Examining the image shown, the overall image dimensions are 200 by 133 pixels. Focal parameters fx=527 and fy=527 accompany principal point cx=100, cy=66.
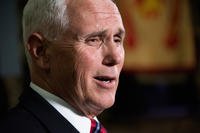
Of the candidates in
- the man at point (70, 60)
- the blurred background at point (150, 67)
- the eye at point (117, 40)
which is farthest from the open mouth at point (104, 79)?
the blurred background at point (150, 67)

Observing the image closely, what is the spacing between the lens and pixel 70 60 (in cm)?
142

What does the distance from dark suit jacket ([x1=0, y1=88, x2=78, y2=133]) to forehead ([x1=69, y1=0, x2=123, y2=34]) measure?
0.72 feet

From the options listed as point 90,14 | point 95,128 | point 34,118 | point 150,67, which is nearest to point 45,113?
point 34,118

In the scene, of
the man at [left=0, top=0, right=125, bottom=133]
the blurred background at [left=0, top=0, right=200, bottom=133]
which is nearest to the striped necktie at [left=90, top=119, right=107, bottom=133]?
the man at [left=0, top=0, right=125, bottom=133]

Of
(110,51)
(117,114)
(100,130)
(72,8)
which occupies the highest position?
(72,8)

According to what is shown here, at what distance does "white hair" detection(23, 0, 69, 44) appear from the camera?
138cm

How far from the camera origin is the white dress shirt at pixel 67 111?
1388 mm

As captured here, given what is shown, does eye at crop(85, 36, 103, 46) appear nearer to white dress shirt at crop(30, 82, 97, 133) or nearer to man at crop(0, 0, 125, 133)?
man at crop(0, 0, 125, 133)

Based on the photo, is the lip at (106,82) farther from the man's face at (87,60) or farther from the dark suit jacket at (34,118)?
the dark suit jacket at (34,118)

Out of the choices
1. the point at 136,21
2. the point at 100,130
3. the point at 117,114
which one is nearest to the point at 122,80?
the point at 117,114

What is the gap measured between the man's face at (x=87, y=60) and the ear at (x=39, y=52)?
0.02 meters

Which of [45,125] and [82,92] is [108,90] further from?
[45,125]

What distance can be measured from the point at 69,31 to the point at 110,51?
12 cm

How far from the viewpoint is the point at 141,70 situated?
3381mm
